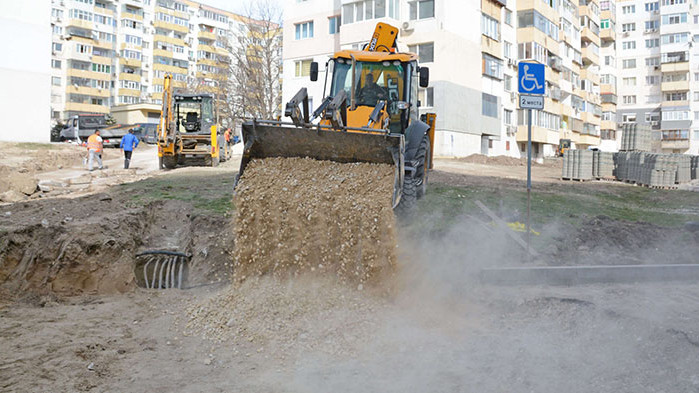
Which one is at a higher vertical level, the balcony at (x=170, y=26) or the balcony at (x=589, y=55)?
the balcony at (x=170, y=26)

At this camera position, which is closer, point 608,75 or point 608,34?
point 608,34

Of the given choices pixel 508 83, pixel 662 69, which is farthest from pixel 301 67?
pixel 662 69

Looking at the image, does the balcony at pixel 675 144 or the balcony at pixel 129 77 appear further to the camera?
the balcony at pixel 129 77

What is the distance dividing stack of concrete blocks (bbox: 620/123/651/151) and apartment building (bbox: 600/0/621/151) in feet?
154

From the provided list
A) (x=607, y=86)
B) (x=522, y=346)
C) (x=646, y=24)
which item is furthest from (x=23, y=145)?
(x=646, y=24)

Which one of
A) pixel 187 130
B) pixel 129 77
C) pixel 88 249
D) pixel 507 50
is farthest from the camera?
pixel 129 77

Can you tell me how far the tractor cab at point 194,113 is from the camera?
73.9 ft

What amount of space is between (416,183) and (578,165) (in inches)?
640

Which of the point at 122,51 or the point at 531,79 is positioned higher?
the point at 122,51

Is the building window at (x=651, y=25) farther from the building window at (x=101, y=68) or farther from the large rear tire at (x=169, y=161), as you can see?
the large rear tire at (x=169, y=161)

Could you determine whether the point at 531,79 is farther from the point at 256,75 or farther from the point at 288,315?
the point at 256,75

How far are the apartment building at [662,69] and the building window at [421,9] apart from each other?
4604 centimetres

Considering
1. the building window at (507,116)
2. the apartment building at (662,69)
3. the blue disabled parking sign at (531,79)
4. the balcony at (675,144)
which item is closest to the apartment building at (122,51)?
the building window at (507,116)

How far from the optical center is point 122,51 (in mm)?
73750
